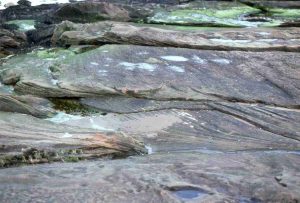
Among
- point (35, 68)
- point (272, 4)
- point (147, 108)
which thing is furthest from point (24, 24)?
point (272, 4)

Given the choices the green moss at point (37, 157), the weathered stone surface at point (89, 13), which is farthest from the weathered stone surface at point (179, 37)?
the green moss at point (37, 157)

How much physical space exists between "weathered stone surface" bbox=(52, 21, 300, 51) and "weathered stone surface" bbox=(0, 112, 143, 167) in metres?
4.20

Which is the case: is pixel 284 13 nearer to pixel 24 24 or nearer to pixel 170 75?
pixel 170 75

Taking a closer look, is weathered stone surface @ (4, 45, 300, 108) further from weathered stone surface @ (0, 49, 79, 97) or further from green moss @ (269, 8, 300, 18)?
green moss @ (269, 8, 300, 18)

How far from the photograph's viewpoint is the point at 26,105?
28.6 ft

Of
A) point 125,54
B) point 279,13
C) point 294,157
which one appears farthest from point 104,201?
point 279,13

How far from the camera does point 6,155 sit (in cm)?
700

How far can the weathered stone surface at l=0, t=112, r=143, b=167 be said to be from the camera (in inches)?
277

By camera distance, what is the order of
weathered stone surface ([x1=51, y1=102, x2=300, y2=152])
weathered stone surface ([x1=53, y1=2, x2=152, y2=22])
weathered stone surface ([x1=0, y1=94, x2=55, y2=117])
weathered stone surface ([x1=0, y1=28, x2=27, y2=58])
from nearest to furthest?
weathered stone surface ([x1=51, y1=102, x2=300, y2=152]) → weathered stone surface ([x1=0, y1=94, x2=55, y2=117]) → weathered stone surface ([x1=0, y1=28, x2=27, y2=58]) → weathered stone surface ([x1=53, y1=2, x2=152, y2=22])

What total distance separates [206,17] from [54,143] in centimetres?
838

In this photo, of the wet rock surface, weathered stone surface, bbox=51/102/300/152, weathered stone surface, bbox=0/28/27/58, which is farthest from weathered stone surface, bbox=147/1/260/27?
weathered stone surface, bbox=51/102/300/152

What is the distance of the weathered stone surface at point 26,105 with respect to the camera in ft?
27.9

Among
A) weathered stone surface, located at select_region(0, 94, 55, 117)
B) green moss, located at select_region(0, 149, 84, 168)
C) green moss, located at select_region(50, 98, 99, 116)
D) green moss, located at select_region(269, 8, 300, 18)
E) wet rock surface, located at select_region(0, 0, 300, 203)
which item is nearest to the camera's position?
wet rock surface, located at select_region(0, 0, 300, 203)

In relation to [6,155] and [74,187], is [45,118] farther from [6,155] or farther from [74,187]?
[74,187]
